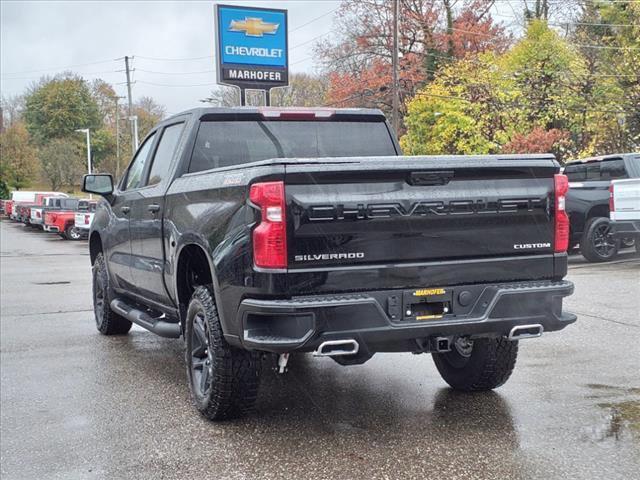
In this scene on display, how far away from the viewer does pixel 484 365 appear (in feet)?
16.5

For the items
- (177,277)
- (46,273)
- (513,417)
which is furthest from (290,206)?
(46,273)

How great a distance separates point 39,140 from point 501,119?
2536 inches

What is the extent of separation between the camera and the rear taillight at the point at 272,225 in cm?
378

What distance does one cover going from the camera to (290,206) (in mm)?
3783

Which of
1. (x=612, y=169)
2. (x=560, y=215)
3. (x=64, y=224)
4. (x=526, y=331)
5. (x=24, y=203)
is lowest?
(x=64, y=224)

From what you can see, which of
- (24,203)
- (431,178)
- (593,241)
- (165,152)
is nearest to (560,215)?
(431,178)

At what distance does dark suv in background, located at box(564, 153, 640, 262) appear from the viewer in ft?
44.4

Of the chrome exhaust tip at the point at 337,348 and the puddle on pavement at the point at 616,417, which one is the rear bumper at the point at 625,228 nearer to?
the puddle on pavement at the point at 616,417

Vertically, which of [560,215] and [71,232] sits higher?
[560,215]

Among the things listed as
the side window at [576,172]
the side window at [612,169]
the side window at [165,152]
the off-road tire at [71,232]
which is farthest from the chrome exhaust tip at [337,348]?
the off-road tire at [71,232]

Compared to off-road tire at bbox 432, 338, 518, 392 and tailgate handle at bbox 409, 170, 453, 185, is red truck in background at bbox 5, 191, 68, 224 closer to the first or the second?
off-road tire at bbox 432, 338, 518, 392

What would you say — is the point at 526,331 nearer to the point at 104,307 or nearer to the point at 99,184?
the point at 99,184

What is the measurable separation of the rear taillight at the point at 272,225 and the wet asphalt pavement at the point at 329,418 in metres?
1.14

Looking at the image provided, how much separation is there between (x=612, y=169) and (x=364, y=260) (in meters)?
11.1
